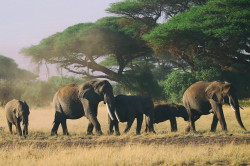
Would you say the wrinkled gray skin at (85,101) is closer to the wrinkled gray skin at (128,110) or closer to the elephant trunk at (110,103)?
the elephant trunk at (110,103)

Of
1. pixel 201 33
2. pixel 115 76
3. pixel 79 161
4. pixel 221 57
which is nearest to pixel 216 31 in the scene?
pixel 201 33

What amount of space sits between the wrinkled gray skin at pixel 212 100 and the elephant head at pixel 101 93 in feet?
13.0

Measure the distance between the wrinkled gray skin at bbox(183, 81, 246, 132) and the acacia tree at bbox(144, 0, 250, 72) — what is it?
539 inches

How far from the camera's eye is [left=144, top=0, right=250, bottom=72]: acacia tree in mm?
33906

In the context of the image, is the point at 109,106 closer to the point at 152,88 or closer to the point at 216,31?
the point at 216,31

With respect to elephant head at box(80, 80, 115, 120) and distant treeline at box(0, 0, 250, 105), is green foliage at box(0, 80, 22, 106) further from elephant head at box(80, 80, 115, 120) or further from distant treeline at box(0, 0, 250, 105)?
elephant head at box(80, 80, 115, 120)

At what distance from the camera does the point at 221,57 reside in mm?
37625

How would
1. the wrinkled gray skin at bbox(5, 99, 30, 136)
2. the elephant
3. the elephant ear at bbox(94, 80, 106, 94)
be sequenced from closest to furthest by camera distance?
the elephant ear at bbox(94, 80, 106, 94) < the wrinkled gray skin at bbox(5, 99, 30, 136) < the elephant

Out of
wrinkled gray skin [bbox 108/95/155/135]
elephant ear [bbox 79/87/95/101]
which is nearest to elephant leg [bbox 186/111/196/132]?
wrinkled gray skin [bbox 108/95/155/135]

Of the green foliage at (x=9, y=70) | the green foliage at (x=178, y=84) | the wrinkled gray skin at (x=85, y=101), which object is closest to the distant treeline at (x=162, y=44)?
the green foliage at (x=178, y=84)

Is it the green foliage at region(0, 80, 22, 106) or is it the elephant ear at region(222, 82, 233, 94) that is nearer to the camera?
the elephant ear at region(222, 82, 233, 94)

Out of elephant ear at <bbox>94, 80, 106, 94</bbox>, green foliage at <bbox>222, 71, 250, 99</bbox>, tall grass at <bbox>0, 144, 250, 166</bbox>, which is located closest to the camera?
tall grass at <bbox>0, 144, 250, 166</bbox>

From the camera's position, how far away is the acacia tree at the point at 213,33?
3391 centimetres

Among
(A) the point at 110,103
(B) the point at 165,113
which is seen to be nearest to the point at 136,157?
(A) the point at 110,103
